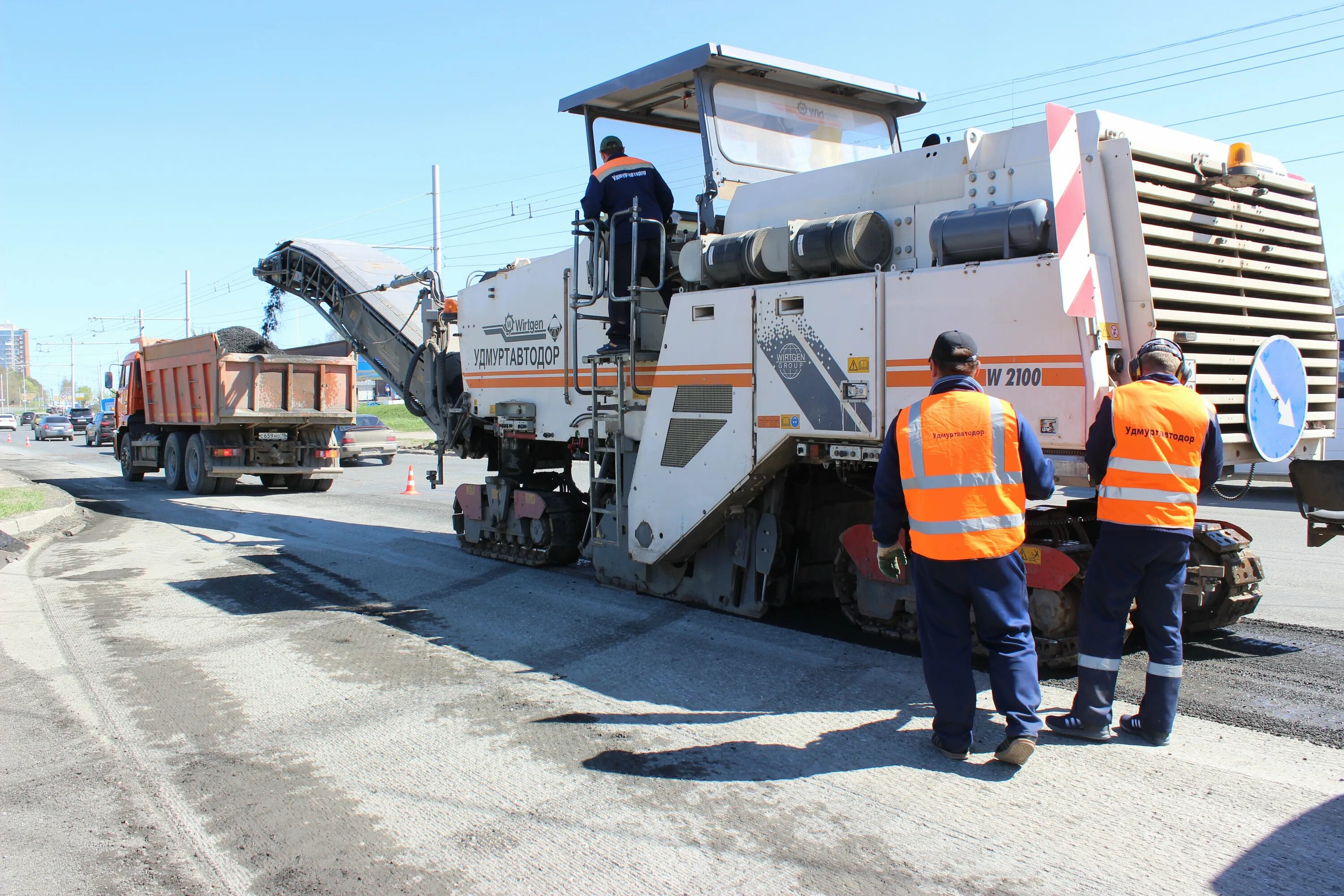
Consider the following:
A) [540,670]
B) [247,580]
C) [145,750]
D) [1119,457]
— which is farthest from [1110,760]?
[247,580]

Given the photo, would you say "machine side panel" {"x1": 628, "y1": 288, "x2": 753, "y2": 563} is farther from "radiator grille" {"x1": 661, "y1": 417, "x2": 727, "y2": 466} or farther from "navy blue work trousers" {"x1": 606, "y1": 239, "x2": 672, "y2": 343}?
"navy blue work trousers" {"x1": 606, "y1": 239, "x2": 672, "y2": 343}

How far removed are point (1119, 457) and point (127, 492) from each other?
1638cm

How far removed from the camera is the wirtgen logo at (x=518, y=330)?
8.08 m

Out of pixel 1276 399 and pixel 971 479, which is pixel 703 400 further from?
pixel 1276 399

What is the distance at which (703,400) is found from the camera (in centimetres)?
607

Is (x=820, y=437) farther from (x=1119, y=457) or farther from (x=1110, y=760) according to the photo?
(x=1110, y=760)

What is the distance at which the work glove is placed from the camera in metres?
4.22

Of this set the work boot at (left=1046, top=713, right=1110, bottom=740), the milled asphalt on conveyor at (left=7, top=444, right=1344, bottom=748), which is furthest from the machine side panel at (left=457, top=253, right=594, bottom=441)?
the work boot at (left=1046, top=713, right=1110, bottom=740)

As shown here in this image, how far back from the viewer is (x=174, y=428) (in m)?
17.1

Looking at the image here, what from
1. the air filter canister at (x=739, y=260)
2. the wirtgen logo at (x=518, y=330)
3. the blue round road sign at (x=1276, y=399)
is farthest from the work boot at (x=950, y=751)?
the wirtgen logo at (x=518, y=330)

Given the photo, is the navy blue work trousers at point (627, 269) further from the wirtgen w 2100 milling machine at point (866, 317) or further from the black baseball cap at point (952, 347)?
the black baseball cap at point (952, 347)

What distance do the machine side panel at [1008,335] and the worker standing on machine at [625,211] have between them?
211 cm

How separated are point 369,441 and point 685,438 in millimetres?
17272

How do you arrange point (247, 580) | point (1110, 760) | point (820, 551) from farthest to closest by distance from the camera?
point (247, 580) < point (820, 551) < point (1110, 760)
